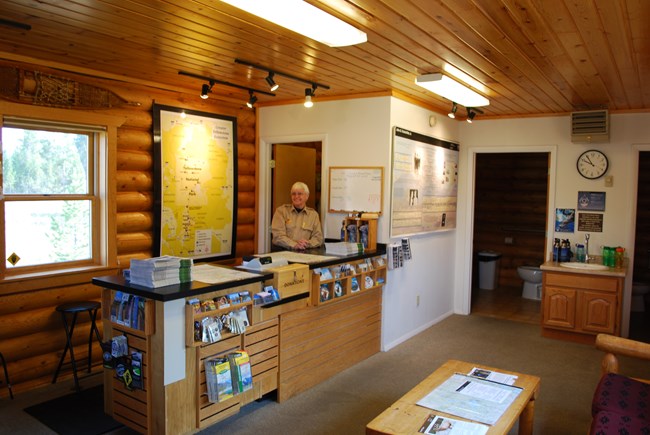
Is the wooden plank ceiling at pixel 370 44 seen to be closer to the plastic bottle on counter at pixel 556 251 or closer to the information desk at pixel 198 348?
Result: the information desk at pixel 198 348

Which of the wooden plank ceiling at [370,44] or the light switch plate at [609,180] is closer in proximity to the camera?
the wooden plank ceiling at [370,44]

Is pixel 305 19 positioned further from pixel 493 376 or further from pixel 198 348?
pixel 493 376

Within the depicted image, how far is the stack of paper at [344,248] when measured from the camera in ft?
14.8

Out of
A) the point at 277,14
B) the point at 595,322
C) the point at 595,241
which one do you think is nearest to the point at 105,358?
the point at 277,14

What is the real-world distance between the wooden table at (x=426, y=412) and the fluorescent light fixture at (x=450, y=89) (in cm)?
212

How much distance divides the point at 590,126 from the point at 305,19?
163 inches

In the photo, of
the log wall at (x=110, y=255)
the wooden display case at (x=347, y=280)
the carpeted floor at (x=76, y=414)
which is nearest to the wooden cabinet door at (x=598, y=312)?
the wooden display case at (x=347, y=280)

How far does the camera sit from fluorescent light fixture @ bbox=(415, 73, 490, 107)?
13.0 ft

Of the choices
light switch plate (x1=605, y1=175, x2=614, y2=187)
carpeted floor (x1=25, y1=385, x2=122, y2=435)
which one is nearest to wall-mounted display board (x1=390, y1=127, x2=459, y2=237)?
light switch plate (x1=605, y1=175, x2=614, y2=187)

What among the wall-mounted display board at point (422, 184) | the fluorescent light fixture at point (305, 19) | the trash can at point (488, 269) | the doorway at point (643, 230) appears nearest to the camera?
the fluorescent light fixture at point (305, 19)

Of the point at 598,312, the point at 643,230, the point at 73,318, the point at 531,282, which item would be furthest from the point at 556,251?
the point at 73,318

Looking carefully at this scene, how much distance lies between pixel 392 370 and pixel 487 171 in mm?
5008

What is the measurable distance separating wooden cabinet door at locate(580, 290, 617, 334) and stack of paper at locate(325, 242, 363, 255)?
2.56 meters

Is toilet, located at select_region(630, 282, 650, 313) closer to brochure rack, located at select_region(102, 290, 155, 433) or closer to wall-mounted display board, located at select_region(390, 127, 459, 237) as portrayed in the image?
wall-mounted display board, located at select_region(390, 127, 459, 237)
